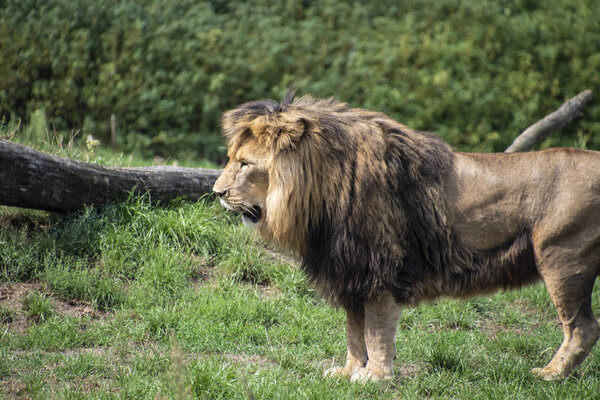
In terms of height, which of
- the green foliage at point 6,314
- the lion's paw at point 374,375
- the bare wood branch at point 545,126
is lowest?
the green foliage at point 6,314

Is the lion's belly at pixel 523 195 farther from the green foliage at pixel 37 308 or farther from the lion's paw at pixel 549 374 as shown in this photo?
the green foliage at pixel 37 308

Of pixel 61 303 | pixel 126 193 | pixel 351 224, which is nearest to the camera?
pixel 351 224

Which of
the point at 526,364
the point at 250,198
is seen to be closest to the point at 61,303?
the point at 250,198

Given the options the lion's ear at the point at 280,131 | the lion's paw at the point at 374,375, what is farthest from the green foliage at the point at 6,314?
the lion's paw at the point at 374,375

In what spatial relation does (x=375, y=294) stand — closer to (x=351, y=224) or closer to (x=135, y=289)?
(x=351, y=224)

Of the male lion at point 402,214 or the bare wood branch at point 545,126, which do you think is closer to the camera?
the male lion at point 402,214

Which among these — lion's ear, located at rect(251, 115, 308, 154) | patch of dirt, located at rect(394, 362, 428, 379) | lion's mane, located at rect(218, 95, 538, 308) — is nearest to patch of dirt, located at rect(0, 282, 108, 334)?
lion's mane, located at rect(218, 95, 538, 308)

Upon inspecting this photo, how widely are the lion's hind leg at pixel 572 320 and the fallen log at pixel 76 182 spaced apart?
3.49 meters

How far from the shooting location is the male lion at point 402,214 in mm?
3957

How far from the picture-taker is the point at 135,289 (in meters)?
5.27

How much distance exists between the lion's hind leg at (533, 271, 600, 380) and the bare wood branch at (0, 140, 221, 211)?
3.49m

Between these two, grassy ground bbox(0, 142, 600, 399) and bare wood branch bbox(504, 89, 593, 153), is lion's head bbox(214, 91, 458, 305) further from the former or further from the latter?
bare wood branch bbox(504, 89, 593, 153)

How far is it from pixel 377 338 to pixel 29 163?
2.99 metres

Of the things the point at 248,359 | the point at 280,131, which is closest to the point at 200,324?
the point at 248,359
